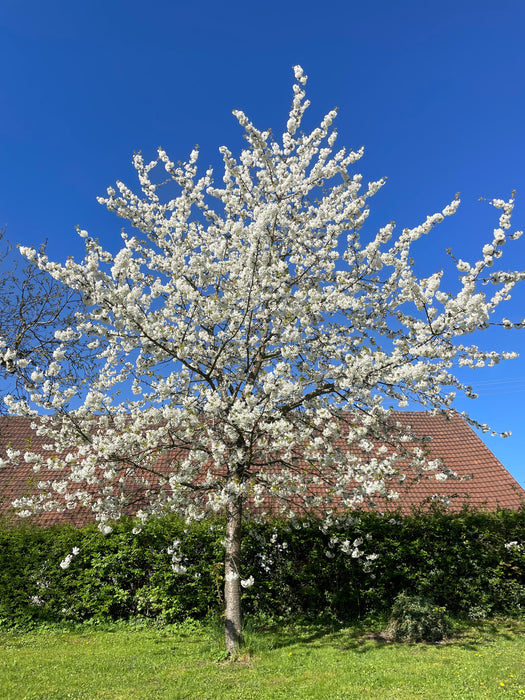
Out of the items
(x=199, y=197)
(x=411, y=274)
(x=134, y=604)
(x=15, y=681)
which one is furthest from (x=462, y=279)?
(x=134, y=604)

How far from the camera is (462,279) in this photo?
17.3 feet

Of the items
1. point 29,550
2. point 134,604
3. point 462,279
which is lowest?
point 134,604

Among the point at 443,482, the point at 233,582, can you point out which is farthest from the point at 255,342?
the point at 443,482

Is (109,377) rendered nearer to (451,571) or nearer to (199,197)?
(199,197)

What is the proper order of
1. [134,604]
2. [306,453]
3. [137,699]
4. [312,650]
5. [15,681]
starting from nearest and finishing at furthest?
[137,699] < [15,681] < [306,453] < [312,650] < [134,604]

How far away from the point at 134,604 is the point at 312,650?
3782mm

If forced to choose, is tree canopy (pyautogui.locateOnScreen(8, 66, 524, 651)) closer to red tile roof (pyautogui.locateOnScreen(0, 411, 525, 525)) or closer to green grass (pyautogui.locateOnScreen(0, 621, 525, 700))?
green grass (pyautogui.locateOnScreen(0, 621, 525, 700))

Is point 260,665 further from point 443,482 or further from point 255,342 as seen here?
point 443,482

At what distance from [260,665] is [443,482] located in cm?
885

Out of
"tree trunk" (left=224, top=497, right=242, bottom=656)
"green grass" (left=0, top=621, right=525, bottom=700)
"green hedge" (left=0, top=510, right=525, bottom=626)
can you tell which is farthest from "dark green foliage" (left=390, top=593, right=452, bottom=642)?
"tree trunk" (left=224, top=497, right=242, bottom=656)

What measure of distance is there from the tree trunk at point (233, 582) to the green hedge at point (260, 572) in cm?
127

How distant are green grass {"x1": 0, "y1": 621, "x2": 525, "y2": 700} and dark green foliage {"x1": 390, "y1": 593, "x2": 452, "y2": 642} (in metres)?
0.30

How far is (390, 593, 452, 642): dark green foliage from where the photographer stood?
25.1ft

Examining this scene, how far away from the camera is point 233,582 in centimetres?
688
